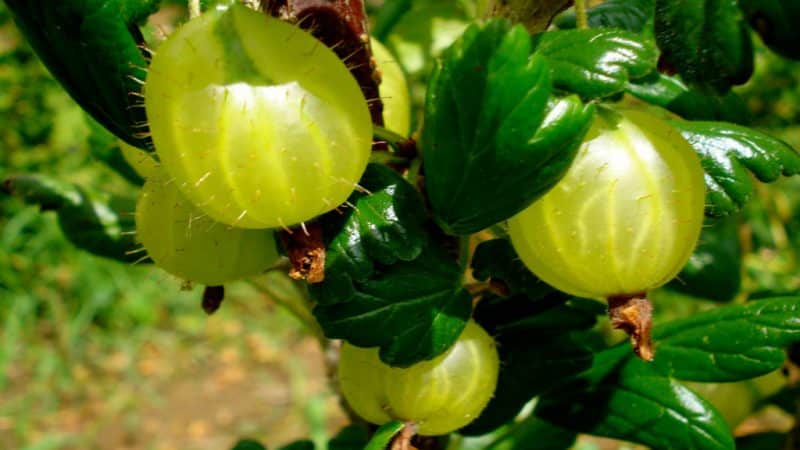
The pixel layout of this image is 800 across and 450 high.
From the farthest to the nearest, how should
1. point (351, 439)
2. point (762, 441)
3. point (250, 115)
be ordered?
point (762, 441) < point (351, 439) < point (250, 115)

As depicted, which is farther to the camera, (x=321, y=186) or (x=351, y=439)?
(x=351, y=439)

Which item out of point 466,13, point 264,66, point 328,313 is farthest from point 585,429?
point 466,13

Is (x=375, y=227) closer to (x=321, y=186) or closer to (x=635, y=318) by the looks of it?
(x=321, y=186)

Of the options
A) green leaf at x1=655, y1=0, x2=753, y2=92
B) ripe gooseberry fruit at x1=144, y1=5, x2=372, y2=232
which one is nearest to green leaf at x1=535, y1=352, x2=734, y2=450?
green leaf at x1=655, y1=0, x2=753, y2=92

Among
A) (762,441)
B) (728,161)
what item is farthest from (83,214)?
(762,441)

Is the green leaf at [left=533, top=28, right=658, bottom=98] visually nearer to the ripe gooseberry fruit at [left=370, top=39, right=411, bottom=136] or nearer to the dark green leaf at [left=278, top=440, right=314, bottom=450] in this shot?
the ripe gooseberry fruit at [left=370, top=39, right=411, bottom=136]

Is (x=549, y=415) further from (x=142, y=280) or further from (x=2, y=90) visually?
(x=2, y=90)

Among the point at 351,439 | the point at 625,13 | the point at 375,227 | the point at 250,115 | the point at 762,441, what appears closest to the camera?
the point at 250,115
